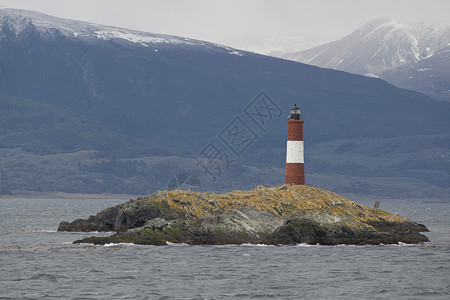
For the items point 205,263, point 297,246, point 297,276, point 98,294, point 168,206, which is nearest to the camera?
point 98,294

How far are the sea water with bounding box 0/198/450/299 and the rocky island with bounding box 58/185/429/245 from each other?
1184 mm

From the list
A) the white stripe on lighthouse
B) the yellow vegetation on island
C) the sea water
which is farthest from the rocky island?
the white stripe on lighthouse

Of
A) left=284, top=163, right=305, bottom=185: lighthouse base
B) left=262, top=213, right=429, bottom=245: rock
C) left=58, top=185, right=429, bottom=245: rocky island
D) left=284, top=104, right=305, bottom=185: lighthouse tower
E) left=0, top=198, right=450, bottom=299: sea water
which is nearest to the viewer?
left=0, top=198, right=450, bottom=299: sea water

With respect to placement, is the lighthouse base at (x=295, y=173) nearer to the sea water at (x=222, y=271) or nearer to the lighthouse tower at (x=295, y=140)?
the lighthouse tower at (x=295, y=140)

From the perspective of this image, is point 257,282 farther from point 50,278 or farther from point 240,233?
point 240,233

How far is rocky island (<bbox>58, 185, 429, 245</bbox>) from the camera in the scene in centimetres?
6134

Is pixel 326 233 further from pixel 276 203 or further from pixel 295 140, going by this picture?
pixel 295 140

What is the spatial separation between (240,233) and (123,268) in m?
13.6


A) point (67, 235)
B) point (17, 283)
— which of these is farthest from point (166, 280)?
point (67, 235)

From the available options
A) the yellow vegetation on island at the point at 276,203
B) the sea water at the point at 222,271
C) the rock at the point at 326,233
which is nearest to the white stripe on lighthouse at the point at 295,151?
the yellow vegetation on island at the point at 276,203

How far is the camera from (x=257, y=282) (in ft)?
150

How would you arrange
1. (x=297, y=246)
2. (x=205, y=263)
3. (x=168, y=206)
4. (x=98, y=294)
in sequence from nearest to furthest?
(x=98, y=294), (x=205, y=263), (x=297, y=246), (x=168, y=206)

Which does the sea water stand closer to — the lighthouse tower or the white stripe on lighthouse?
the white stripe on lighthouse

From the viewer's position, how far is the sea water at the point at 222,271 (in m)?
42.3
